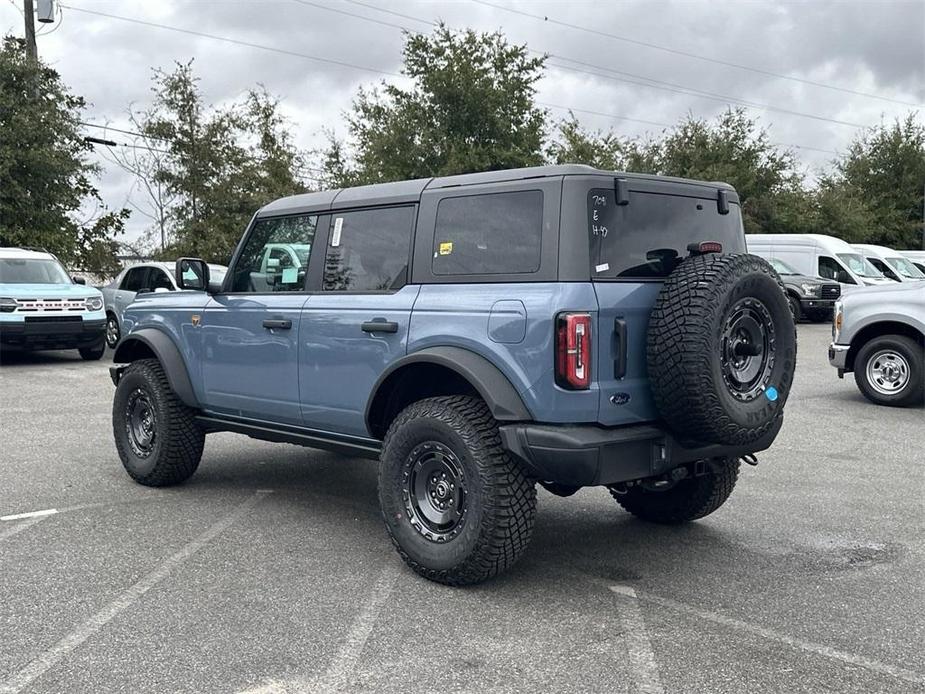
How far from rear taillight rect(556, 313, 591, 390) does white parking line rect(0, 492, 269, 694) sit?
214 centimetres

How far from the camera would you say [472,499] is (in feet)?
14.1

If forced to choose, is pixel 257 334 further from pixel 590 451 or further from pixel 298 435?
pixel 590 451

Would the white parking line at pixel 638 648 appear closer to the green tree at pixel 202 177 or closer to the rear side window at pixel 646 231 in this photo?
the rear side window at pixel 646 231

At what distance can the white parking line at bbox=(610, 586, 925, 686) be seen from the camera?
3.52 meters

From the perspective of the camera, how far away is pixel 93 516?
18.5 ft

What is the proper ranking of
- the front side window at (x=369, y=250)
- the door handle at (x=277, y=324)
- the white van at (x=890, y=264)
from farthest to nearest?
the white van at (x=890, y=264) < the door handle at (x=277, y=324) < the front side window at (x=369, y=250)

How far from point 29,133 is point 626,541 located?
690 inches

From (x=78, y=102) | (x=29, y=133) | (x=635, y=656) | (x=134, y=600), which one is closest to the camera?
(x=635, y=656)

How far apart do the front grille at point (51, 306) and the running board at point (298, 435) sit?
9235 mm

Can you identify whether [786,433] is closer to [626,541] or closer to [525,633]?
[626,541]

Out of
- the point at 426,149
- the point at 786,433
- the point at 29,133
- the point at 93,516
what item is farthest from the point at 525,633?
the point at 426,149

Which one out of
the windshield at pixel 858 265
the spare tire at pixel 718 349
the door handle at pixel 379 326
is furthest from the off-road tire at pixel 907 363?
the windshield at pixel 858 265

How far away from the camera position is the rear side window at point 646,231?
170 inches

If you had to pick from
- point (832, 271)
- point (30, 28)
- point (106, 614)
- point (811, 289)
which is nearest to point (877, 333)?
point (106, 614)
